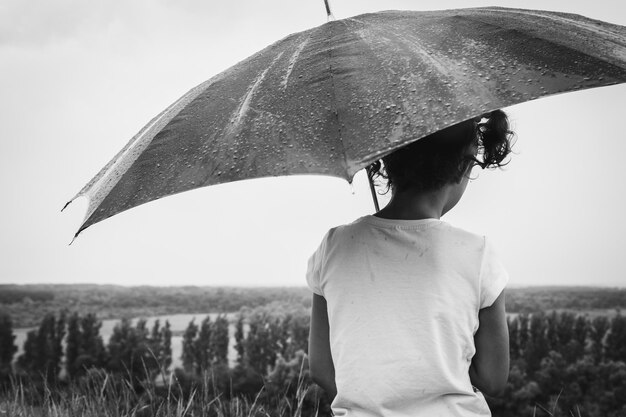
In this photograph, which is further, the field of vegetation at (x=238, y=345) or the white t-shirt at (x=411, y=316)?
the field of vegetation at (x=238, y=345)

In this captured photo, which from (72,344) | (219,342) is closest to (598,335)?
(219,342)

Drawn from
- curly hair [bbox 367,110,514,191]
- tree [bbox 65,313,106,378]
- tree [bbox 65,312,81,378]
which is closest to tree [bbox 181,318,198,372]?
tree [bbox 65,313,106,378]

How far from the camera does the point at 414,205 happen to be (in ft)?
4.40

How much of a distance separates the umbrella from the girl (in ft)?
0.80

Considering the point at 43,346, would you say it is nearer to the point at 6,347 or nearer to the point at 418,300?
the point at 6,347

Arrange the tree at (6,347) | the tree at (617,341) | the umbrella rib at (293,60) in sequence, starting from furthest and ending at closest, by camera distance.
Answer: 1. the tree at (6,347)
2. the tree at (617,341)
3. the umbrella rib at (293,60)

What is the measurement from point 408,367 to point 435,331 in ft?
0.34

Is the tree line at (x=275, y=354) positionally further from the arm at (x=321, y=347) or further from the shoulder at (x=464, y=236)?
the shoulder at (x=464, y=236)

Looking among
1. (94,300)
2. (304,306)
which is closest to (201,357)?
(304,306)

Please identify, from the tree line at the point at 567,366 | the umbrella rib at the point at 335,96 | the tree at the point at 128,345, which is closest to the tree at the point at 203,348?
the tree at the point at 128,345

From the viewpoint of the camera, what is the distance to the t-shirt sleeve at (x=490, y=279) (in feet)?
4.12

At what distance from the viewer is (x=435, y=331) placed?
1.23m

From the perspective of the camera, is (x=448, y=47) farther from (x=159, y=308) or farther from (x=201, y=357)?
(x=159, y=308)

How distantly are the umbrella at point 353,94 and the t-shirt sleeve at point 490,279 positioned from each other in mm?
416
